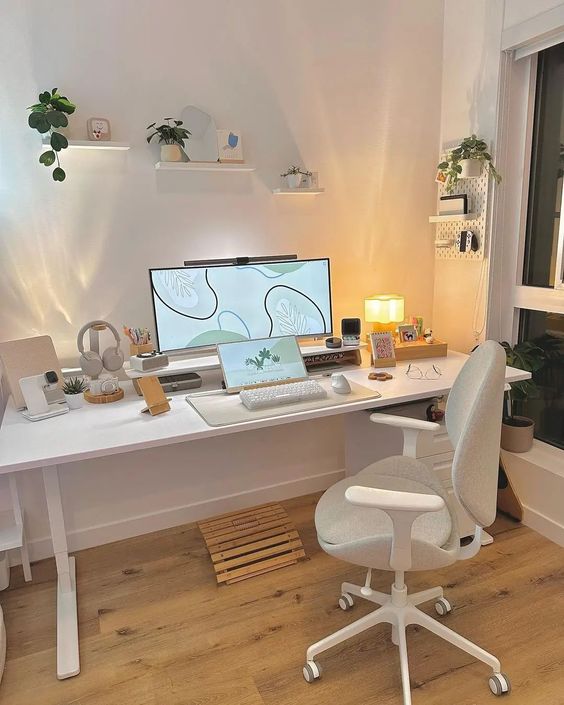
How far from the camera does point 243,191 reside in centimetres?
243

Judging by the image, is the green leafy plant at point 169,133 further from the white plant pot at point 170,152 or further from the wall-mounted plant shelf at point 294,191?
the wall-mounted plant shelf at point 294,191

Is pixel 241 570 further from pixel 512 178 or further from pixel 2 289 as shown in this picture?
pixel 512 178

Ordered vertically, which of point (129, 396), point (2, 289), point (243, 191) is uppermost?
point (243, 191)

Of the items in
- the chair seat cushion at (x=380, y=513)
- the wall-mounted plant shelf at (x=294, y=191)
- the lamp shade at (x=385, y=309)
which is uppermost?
the wall-mounted plant shelf at (x=294, y=191)

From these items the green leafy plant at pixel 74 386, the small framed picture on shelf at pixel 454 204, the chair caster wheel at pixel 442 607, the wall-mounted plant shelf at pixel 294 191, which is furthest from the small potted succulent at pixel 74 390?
the small framed picture on shelf at pixel 454 204

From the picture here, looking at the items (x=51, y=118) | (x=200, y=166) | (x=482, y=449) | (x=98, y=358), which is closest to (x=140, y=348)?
(x=98, y=358)

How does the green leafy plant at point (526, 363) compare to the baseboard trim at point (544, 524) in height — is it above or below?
above

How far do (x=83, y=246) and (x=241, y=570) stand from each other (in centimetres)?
141

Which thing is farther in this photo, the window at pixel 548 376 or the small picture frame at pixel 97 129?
the window at pixel 548 376

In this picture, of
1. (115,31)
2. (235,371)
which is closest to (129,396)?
(235,371)

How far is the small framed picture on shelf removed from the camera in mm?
2574

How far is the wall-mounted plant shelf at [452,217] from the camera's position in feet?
8.36

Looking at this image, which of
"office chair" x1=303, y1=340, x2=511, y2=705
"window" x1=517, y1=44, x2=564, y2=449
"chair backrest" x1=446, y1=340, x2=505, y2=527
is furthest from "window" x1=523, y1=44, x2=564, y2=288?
"chair backrest" x1=446, y1=340, x2=505, y2=527

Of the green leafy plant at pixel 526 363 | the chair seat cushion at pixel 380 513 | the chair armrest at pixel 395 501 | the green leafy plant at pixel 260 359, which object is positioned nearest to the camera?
the chair armrest at pixel 395 501
